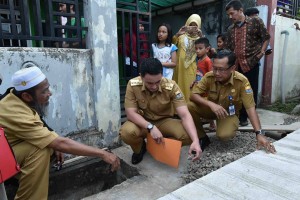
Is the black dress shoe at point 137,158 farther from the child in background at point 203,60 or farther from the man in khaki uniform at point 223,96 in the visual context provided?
the child in background at point 203,60

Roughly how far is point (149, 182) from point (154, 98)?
87cm

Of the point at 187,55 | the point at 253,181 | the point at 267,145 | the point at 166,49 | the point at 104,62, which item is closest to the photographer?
the point at 253,181

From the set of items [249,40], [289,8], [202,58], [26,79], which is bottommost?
[26,79]

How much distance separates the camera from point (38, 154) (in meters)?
1.98

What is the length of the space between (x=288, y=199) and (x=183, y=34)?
2991 millimetres

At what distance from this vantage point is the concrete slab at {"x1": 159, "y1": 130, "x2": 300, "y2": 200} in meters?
1.38

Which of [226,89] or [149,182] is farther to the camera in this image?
[226,89]

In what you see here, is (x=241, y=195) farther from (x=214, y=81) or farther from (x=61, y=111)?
(x=61, y=111)

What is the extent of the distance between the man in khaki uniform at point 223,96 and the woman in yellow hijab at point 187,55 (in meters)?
0.68

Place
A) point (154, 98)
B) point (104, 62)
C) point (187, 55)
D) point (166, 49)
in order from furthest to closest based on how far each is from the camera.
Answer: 1. point (187, 55)
2. point (166, 49)
3. point (104, 62)
4. point (154, 98)

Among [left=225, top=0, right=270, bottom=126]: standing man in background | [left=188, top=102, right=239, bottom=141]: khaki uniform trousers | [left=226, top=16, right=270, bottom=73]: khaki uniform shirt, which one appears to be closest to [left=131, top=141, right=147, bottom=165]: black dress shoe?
[left=188, top=102, right=239, bottom=141]: khaki uniform trousers

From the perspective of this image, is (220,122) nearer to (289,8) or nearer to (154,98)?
(154,98)

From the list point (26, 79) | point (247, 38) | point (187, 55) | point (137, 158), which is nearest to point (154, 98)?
point (137, 158)

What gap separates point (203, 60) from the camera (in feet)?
12.6
